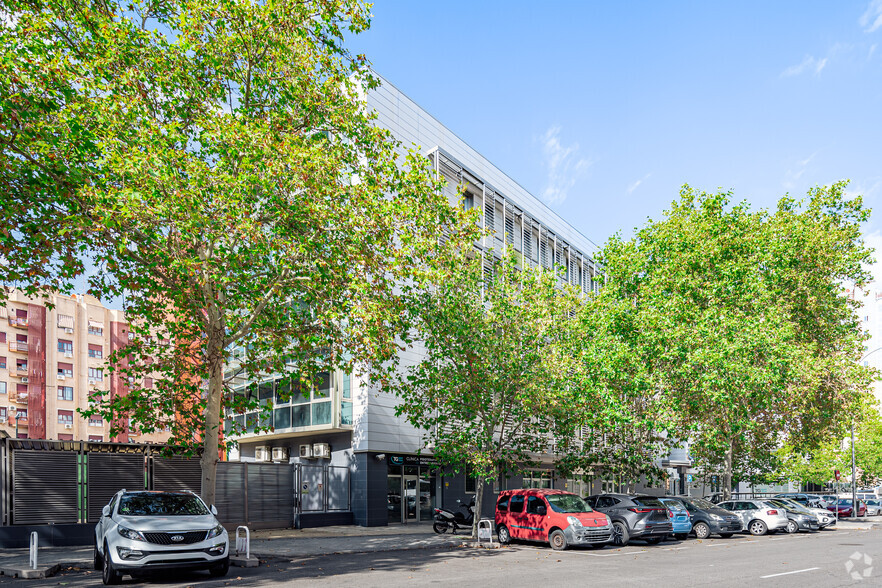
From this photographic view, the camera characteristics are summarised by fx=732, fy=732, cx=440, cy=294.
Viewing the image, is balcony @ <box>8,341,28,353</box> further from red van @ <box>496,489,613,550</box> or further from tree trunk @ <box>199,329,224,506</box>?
red van @ <box>496,489,613,550</box>

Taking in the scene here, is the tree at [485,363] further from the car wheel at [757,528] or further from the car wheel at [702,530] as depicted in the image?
the car wheel at [757,528]

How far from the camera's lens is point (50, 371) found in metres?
70.8

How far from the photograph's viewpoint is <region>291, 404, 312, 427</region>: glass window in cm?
3079

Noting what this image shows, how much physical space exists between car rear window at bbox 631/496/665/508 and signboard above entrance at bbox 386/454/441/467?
31.1 feet

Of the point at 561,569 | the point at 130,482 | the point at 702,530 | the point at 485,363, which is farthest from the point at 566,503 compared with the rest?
the point at 130,482

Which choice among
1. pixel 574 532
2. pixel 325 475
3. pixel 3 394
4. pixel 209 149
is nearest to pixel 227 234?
pixel 209 149

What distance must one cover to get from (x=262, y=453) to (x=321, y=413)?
840cm

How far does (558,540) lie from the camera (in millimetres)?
19859

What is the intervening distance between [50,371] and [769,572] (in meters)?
72.0

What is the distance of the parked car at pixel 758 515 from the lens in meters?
27.7

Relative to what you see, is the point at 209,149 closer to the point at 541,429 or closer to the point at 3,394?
the point at 541,429

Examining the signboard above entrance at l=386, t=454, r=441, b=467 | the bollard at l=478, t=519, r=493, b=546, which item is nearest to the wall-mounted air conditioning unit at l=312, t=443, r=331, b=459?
the signboard above entrance at l=386, t=454, r=441, b=467

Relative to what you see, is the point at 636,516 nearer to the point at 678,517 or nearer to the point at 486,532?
the point at 678,517

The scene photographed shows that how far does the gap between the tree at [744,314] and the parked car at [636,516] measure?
18.7ft
